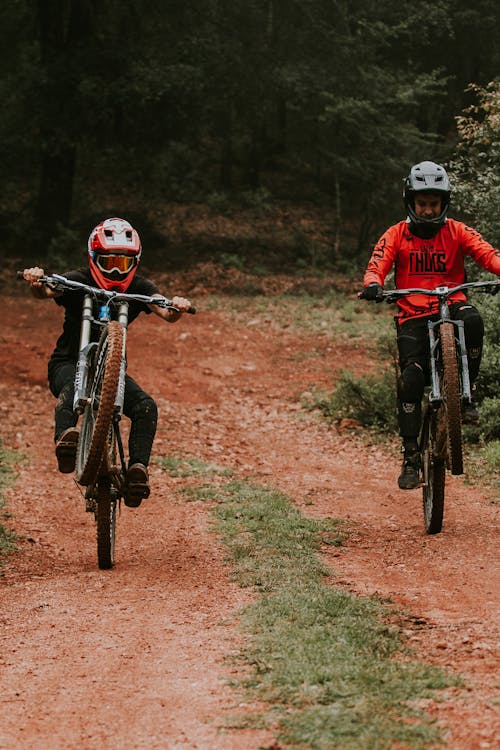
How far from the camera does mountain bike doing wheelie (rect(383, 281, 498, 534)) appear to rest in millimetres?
6688

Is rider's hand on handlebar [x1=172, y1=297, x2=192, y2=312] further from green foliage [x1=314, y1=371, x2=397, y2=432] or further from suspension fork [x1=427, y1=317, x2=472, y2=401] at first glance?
green foliage [x1=314, y1=371, x2=397, y2=432]

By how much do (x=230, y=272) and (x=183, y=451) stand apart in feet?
42.8

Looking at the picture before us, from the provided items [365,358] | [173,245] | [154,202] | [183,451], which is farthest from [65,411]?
[154,202]

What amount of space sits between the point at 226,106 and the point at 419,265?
2154 centimetres

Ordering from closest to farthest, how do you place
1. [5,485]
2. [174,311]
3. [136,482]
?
1. [136,482]
2. [174,311]
3. [5,485]

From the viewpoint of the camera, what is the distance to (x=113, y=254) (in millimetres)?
6820

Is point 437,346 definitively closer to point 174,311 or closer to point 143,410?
point 174,311

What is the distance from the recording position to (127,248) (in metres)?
6.79

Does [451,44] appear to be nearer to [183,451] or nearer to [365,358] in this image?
[365,358]

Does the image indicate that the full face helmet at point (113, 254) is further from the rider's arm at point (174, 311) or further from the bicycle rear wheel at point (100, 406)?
the bicycle rear wheel at point (100, 406)

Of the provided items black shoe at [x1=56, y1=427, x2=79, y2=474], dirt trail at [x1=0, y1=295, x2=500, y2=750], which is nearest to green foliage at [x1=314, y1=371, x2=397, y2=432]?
dirt trail at [x1=0, y1=295, x2=500, y2=750]

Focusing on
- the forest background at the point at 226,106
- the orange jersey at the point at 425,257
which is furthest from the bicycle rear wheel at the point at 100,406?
the forest background at the point at 226,106

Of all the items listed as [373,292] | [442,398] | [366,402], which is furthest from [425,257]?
[366,402]

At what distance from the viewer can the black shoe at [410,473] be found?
23.9 feet
